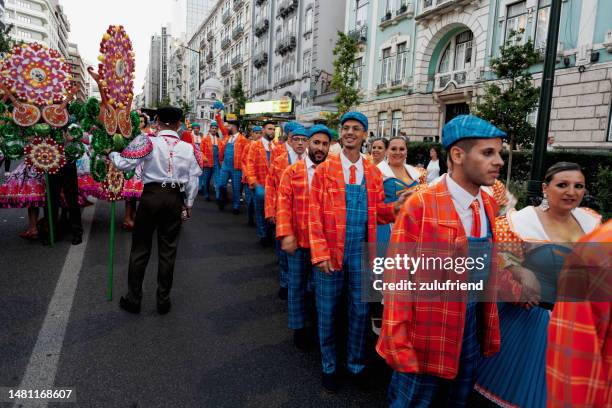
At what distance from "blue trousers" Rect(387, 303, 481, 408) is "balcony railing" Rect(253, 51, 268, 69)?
43.4m

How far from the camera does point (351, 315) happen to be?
3.04 metres

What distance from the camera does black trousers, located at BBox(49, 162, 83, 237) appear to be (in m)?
6.45

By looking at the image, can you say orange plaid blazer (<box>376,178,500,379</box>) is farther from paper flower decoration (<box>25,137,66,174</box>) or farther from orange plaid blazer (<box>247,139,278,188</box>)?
paper flower decoration (<box>25,137,66,174</box>)

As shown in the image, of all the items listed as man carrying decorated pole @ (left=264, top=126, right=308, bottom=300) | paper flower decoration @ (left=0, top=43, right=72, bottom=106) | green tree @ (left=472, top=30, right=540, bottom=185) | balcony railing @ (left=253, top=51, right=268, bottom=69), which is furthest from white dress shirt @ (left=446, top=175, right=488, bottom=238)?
balcony railing @ (left=253, top=51, right=268, bottom=69)

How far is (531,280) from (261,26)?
45416mm

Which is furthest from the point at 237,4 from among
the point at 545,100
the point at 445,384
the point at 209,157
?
the point at 445,384

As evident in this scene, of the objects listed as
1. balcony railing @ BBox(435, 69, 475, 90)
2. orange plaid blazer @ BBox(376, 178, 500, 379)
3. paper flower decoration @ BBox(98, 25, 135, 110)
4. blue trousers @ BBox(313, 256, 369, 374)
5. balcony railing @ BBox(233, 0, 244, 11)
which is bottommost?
blue trousers @ BBox(313, 256, 369, 374)

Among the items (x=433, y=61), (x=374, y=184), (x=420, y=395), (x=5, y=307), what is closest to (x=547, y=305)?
(x=420, y=395)

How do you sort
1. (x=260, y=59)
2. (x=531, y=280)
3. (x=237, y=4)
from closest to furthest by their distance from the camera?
(x=531, y=280) → (x=260, y=59) → (x=237, y=4)

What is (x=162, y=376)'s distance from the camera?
3.00m

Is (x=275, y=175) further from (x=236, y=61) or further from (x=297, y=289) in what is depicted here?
(x=236, y=61)

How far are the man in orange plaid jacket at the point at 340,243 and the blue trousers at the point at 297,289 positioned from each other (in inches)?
19.7

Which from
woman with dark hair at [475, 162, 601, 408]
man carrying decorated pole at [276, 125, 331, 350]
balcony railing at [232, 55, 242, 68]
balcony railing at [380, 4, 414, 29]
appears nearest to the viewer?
woman with dark hair at [475, 162, 601, 408]

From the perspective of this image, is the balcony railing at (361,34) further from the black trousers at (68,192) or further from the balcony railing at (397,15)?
the black trousers at (68,192)
